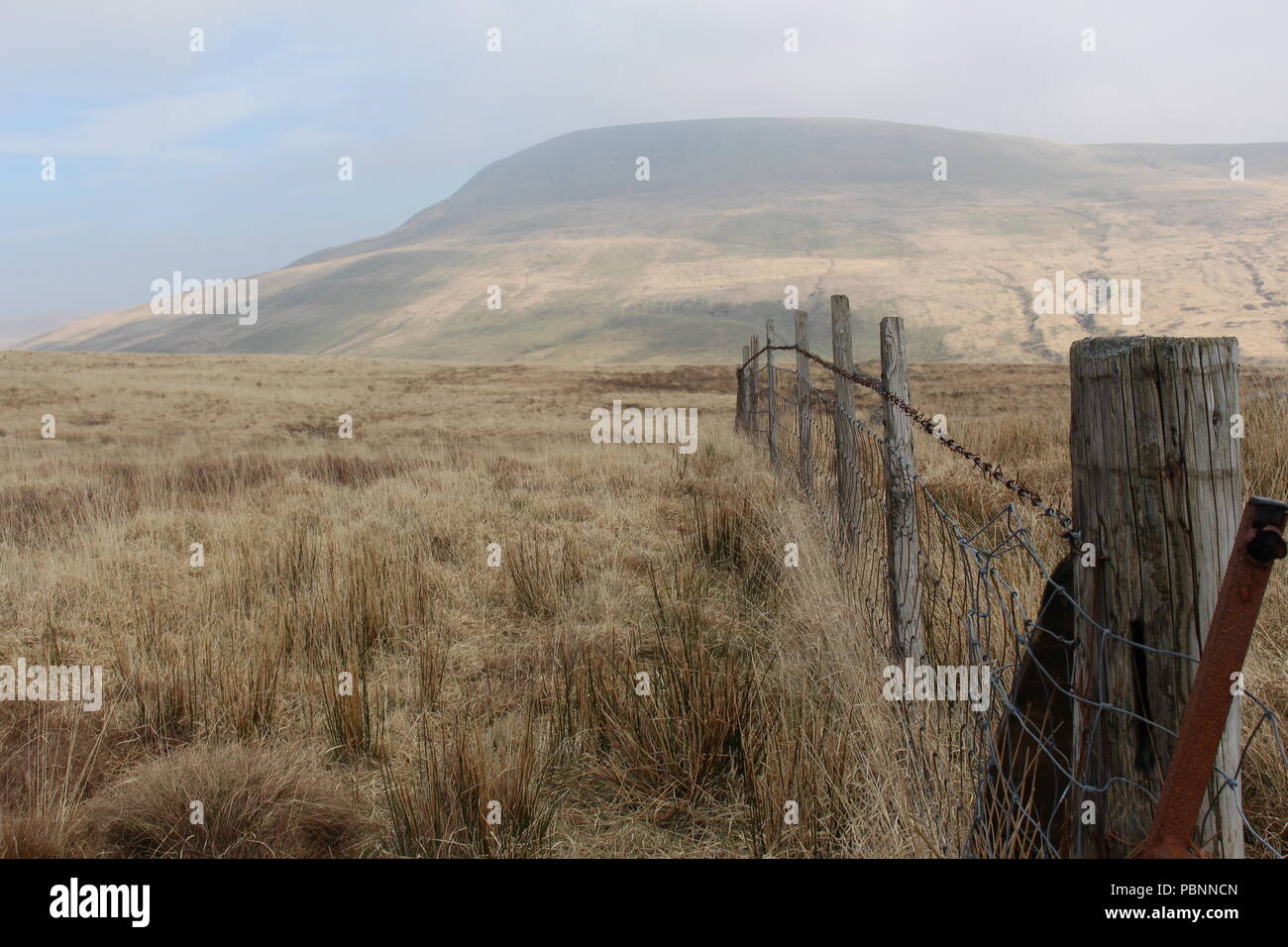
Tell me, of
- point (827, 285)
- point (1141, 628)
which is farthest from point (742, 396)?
point (827, 285)

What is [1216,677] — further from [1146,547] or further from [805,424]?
[805,424]

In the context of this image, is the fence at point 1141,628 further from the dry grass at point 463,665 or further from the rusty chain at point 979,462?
the dry grass at point 463,665

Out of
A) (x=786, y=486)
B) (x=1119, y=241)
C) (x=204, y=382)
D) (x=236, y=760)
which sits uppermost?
(x=1119, y=241)

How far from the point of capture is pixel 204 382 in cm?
3192

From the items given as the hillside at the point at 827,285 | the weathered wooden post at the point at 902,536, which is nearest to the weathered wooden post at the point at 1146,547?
the weathered wooden post at the point at 902,536

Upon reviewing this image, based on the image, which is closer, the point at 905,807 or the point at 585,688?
the point at 905,807

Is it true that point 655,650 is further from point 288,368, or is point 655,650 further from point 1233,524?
point 288,368

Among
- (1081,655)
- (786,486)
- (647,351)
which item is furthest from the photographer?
(647,351)

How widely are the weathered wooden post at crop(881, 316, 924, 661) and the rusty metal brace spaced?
1.92 metres

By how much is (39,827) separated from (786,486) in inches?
221

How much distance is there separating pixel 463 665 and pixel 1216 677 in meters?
3.58

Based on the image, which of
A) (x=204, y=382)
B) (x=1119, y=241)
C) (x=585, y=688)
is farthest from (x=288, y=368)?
(x=1119, y=241)

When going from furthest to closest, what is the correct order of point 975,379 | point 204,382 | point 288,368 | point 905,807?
point 288,368
point 975,379
point 204,382
point 905,807

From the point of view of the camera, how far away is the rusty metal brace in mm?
1163
